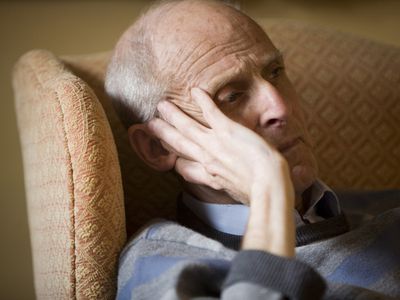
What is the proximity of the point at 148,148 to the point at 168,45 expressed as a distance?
0.20m

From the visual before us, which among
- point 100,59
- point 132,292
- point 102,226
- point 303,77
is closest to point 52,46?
point 100,59

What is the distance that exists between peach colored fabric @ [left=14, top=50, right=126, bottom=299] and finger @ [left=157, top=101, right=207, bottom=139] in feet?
0.35

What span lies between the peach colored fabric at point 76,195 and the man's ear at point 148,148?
4.3 inches

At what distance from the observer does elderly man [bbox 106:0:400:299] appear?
2.55 ft

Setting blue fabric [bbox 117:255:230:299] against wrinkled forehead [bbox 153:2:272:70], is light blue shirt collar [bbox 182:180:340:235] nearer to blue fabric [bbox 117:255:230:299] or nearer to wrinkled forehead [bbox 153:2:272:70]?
blue fabric [bbox 117:255:230:299]

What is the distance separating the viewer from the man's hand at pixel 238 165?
0.73 metres

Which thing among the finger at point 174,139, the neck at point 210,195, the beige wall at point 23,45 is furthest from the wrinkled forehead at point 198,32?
the beige wall at point 23,45

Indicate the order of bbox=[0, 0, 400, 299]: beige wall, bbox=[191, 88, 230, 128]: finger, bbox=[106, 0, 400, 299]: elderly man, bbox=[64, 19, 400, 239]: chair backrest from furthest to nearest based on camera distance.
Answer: bbox=[0, 0, 400, 299]: beige wall < bbox=[64, 19, 400, 239]: chair backrest < bbox=[191, 88, 230, 128]: finger < bbox=[106, 0, 400, 299]: elderly man

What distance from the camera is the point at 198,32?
3.24 ft

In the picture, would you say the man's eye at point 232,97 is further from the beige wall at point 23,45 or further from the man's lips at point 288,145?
the beige wall at point 23,45

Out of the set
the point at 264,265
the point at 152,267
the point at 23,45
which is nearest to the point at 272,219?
the point at 264,265

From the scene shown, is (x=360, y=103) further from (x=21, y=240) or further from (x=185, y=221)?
(x=21, y=240)

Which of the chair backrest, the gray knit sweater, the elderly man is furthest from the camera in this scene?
the chair backrest

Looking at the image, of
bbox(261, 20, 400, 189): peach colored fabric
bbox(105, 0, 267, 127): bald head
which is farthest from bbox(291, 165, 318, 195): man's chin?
bbox(261, 20, 400, 189): peach colored fabric
